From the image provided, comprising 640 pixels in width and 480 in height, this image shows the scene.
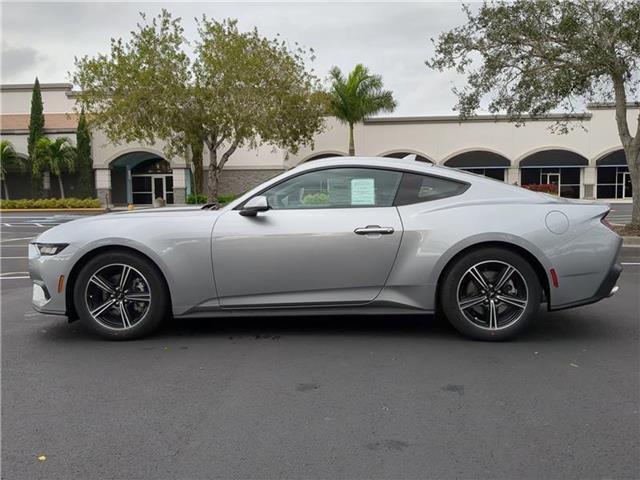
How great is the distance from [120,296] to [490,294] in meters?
3.14

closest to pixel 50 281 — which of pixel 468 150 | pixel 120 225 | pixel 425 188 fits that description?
pixel 120 225

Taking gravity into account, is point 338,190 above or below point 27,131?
below

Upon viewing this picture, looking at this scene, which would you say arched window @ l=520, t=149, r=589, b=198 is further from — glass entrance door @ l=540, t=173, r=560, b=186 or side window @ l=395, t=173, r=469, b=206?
side window @ l=395, t=173, r=469, b=206

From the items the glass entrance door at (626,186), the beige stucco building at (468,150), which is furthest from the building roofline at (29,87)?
the glass entrance door at (626,186)

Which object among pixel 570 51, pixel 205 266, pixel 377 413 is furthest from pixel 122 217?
pixel 570 51

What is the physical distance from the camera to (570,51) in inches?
559

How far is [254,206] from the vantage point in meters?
5.05

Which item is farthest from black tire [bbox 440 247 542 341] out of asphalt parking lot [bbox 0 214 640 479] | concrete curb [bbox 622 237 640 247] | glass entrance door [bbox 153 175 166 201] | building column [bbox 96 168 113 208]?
glass entrance door [bbox 153 175 166 201]

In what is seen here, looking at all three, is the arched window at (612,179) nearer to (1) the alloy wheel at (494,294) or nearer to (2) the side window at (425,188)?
(2) the side window at (425,188)

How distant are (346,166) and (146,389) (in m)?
2.50

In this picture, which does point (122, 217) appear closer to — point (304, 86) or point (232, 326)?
point (232, 326)

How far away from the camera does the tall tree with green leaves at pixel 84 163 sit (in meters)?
37.0

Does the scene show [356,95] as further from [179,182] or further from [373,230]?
[373,230]

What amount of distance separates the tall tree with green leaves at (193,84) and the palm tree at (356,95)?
6.24 metres
